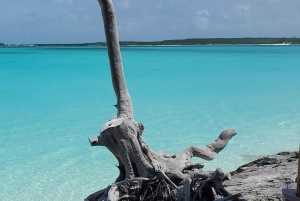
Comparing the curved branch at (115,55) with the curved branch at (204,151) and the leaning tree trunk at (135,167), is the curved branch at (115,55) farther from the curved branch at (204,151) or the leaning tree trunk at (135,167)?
the curved branch at (204,151)

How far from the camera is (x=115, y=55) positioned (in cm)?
268

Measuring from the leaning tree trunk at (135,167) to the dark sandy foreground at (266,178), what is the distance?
275 millimetres

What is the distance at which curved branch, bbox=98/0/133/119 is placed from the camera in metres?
2.57

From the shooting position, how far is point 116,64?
269cm

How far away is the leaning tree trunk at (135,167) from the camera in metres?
2.38

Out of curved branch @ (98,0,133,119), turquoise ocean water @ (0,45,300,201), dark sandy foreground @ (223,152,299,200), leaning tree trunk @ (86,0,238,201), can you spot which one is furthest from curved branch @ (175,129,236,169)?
turquoise ocean water @ (0,45,300,201)

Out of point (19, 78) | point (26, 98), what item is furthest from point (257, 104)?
point (19, 78)

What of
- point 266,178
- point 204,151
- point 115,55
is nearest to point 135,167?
point 204,151

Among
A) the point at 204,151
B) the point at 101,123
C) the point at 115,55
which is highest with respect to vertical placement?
the point at 115,55

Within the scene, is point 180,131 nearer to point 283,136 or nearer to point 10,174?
point 283,136

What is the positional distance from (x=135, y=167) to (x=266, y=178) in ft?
3.44

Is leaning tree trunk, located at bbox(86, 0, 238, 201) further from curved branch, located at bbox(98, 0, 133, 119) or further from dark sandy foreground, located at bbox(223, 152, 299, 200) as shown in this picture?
dark sandy foreground, located at bbox(223, 152, 299, 200)

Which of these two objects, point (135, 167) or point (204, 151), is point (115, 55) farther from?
point (204, 151)

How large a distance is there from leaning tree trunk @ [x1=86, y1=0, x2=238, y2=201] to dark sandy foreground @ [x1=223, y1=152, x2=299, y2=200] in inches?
10.8
